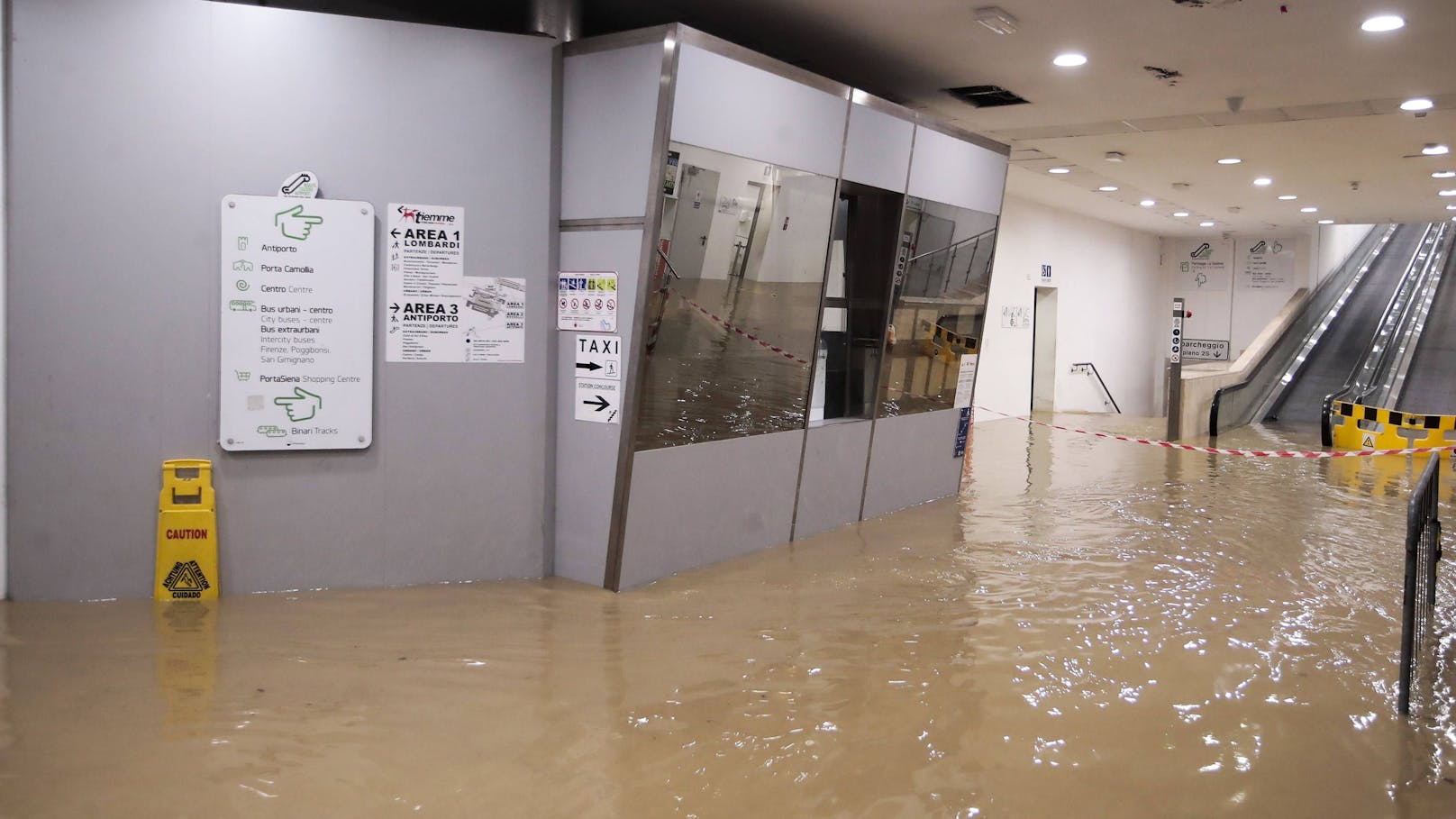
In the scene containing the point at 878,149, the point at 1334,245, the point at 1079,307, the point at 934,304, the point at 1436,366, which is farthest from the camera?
the point at 1334,245

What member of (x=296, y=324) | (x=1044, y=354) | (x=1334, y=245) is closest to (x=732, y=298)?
(x=296, y=324)

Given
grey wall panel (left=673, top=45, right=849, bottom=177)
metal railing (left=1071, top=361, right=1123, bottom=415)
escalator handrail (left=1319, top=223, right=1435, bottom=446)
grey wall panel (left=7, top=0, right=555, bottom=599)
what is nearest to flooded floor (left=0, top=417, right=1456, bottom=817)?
grey wall panel (left=7, top=0, right=555, bottom=599)

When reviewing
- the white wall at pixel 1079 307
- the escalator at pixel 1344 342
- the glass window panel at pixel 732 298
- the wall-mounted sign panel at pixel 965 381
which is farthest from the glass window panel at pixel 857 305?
Answer: the escalator at pixel 1344 342

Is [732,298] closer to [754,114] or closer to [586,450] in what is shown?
[754,114]

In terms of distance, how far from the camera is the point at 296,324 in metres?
4.95

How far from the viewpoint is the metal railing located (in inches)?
676

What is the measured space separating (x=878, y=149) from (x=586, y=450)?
9.12 feet

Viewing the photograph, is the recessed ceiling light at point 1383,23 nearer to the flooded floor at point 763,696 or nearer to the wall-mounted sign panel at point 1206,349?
the flooded floor at point 763,696

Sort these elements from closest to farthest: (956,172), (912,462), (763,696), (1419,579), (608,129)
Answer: (763,696) < (1419,579) < (608,129) < (956,172) < (912,462)

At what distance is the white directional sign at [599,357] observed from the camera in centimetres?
519

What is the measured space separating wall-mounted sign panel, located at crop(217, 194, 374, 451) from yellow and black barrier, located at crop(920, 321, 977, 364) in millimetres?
4034

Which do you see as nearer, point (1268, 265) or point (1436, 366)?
point (1436, 366)

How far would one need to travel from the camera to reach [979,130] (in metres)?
9.73

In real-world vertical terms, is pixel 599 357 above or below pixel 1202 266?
below
